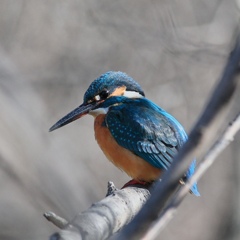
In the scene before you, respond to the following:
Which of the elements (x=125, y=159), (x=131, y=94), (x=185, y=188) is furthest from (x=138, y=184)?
(x=185, y=188)

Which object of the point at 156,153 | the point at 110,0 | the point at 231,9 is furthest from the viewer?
the point at 110,0

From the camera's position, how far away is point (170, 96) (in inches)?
214

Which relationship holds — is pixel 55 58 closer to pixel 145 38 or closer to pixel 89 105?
pixel 145 38

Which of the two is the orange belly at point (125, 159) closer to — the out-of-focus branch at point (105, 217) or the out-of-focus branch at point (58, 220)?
the out-of-focus branch at point (105, 217)

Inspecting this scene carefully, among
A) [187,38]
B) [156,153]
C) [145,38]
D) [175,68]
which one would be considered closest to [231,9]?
[187,38]

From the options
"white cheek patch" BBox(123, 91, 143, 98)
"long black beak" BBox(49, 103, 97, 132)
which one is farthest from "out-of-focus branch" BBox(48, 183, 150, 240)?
"white cheek patch" BBox(123, 91, 143, 98)

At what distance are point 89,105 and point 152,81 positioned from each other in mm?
2114

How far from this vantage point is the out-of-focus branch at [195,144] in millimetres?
823

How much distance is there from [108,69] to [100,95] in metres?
1.96

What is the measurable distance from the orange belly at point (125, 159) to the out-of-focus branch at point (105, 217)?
18.0 inches

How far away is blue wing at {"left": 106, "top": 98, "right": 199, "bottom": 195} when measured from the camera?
10.5 feet

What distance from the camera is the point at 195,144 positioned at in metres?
0.86

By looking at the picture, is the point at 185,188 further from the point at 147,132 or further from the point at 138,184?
the point at 147,132

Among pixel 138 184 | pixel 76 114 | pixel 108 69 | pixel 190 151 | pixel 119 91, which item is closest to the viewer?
pixel 190 151
